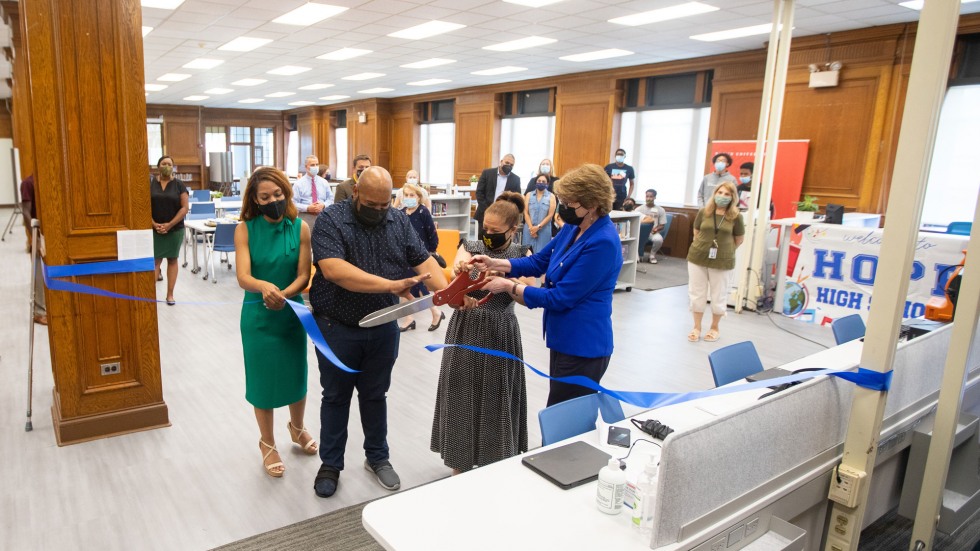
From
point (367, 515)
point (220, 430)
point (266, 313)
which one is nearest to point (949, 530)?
point (367, 515)

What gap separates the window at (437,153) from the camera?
617 inches

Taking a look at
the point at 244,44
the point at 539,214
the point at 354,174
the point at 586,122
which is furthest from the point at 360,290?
the point at 586,122

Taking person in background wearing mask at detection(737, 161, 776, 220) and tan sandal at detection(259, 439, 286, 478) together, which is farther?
person in background wearing mask at detection(737, 161, 776, 220)

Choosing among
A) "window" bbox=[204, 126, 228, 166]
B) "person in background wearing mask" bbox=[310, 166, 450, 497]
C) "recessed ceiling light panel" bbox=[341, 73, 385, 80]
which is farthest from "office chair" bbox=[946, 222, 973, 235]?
"window" bbox=[204, 126, 228, 166]

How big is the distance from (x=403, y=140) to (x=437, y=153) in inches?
49.4

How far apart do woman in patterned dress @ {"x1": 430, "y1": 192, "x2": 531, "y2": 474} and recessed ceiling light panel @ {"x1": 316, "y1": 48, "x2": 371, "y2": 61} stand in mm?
7800

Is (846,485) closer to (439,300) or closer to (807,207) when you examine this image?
(439,300)

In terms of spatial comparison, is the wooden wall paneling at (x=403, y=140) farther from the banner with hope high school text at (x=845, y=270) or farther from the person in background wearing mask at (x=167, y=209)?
the banner with hope high school text at (x=845, y=270)

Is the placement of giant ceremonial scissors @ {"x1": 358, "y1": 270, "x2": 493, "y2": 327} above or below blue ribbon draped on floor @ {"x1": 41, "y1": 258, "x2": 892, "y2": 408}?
above

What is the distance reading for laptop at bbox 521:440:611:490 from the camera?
5.76 feet

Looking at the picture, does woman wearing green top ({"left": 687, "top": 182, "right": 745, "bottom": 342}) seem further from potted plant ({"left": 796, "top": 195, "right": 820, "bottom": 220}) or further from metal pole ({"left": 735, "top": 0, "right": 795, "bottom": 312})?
potted plant ({"left": 796, "top": 195, "right": 820, "bottom": 220})

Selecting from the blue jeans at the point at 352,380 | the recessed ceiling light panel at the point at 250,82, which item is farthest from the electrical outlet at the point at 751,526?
the recessed ceiling light panel at the point at 250,82

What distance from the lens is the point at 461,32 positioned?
8.09 metres

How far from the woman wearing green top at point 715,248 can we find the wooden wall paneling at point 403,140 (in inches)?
467
